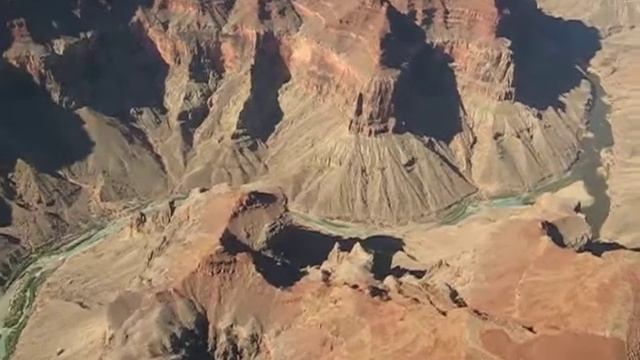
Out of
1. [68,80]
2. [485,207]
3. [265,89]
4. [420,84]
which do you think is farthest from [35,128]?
[485,207]

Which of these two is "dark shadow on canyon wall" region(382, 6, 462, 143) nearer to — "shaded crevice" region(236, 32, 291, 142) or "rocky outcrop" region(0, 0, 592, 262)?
"rocky outcrop" region(0, 0, 592, 262)

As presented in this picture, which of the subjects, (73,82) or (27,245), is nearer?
(27,245)

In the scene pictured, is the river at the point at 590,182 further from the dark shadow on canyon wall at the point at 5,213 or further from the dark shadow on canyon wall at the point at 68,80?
the dark shadow on canyon wall at the point at 5,213

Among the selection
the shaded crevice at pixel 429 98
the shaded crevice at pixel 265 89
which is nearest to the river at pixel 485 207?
the shaded crevice at pixel 429 98

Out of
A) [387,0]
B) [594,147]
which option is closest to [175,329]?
[387,0]

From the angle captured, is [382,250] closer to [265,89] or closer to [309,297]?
[309,297]

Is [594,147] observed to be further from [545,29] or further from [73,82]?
[73,82]

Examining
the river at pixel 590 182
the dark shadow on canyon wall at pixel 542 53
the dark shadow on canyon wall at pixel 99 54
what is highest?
the dark shadow on canyon wall at pixel 99 54
